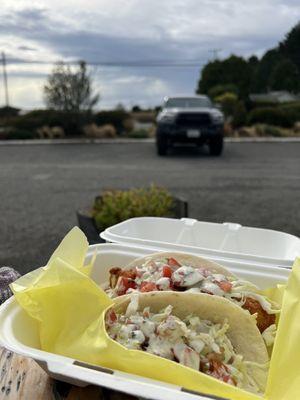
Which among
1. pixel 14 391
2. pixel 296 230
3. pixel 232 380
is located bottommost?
pixel 296 230

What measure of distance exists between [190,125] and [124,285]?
11.9 metres

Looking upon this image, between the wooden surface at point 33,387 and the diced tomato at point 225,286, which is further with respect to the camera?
the diced tomato at point 225,286

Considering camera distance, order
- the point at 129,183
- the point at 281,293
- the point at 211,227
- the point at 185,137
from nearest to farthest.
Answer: the point at 281,293, the point at 211,227, the point at 129,183, the point at 185,137

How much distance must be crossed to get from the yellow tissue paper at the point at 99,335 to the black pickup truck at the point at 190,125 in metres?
11.9

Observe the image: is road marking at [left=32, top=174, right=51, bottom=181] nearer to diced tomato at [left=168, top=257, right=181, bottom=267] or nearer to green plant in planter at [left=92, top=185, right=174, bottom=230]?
green plant in planter at [left=92, top=185, right=174, bottom=230]

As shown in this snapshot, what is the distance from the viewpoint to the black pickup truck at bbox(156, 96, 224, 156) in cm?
1316

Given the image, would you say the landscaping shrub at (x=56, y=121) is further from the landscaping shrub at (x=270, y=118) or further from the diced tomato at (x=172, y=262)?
the diced tomato at (x=172, y=262)

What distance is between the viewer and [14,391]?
138 centimetres

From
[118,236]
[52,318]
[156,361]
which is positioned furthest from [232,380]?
[118,236]

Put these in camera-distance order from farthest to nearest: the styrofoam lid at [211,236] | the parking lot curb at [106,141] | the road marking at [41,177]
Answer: the parking lot curb at [106,141] < the road marking at [41,177] < the styrofoam lid at [211,236]

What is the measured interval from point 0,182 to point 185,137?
5478 millimetres

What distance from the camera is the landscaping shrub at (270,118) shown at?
2097 centimetres

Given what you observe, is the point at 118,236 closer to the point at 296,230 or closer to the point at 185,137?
the point at 296,230

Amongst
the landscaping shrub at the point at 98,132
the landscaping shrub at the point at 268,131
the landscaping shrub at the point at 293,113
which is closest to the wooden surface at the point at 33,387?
the landscaping shrub at the point at 98,132
